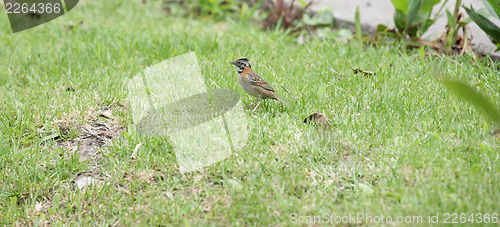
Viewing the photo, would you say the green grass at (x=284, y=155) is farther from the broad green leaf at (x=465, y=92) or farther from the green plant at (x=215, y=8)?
the green plant at (x=215, y=8)

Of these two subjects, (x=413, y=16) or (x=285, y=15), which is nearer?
(x=413, y=16)

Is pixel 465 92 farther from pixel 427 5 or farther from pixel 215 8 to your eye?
pixel 215 8

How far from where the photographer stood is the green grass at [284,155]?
10.2 feet

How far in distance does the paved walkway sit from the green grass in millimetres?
850

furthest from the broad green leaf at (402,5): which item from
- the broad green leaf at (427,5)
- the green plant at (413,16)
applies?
the broad green leaf at (427,5)

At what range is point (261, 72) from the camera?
5141 millimetres

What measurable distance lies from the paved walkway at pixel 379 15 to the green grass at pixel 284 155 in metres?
0.85

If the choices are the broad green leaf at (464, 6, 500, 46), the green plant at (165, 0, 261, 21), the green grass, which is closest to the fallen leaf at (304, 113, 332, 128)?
the green grass

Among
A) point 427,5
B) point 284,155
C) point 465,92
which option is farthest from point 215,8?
point 465,92

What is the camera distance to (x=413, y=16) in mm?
5730

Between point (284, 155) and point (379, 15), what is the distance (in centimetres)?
432

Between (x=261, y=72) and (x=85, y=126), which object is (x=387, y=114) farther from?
(x=85, y=126)

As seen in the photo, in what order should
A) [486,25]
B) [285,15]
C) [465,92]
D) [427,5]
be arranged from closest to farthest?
[465,92], [486,25], [427,5], [285,15]

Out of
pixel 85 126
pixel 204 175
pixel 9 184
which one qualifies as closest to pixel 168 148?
pixel 204 175
